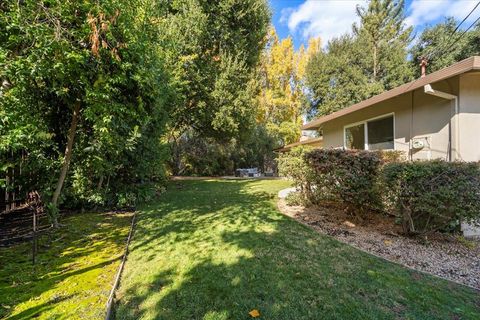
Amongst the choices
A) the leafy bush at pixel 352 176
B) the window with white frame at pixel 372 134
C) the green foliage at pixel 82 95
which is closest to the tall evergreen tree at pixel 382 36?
the window with white frame at pixel 372 134

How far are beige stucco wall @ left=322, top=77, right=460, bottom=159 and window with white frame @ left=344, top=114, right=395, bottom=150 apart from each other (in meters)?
0.23

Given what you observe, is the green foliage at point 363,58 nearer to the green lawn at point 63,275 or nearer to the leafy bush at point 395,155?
the leafy bush at point 395,155

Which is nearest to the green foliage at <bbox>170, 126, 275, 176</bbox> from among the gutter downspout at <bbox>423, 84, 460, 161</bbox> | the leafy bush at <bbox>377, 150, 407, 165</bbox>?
the leafy bush at <bbox>377, 150, 407, 165</bbox>

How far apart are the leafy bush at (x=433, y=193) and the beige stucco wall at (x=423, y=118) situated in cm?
157

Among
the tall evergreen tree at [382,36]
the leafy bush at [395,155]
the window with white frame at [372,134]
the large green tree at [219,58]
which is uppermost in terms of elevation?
the tall evergreen tree at [382,36]

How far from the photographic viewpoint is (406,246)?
4352 mm

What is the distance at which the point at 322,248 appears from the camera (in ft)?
13.6

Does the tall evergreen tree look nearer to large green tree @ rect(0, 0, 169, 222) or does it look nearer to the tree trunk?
large green tree @ rect(0, 0, 169, 222)

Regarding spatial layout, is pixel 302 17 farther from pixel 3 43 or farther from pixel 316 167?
pixel 3 43

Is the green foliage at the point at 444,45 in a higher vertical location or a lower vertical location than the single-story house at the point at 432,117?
higher

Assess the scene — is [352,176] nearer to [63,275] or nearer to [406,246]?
[406,246]

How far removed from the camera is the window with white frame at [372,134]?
24.5ft

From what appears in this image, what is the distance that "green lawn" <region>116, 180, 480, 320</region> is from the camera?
2541 millimetres

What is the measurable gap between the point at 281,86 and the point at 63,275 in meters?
24.8
